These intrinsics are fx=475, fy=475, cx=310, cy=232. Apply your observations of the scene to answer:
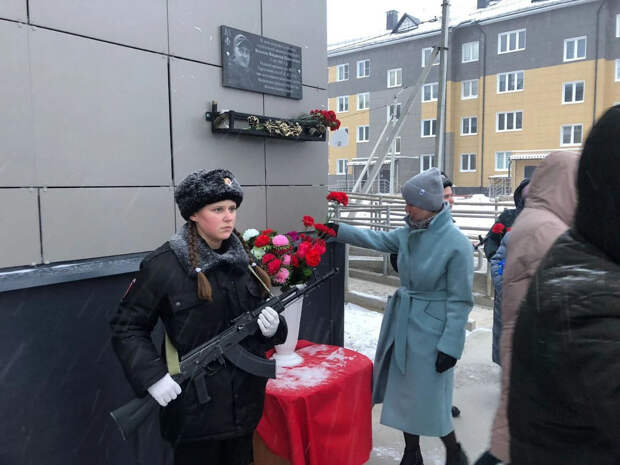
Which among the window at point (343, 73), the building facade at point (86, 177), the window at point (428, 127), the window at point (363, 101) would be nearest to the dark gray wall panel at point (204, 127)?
the building facade at point (86, 177)

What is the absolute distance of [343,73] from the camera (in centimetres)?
3284

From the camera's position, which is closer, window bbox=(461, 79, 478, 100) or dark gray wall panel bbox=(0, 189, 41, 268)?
dark gray wall panel bbox=(0, 189, 41, 268)

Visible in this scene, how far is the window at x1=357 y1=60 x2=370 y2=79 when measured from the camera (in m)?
31.4

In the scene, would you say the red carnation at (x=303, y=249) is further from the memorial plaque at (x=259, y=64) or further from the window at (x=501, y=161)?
the window at (x=501, y=161)

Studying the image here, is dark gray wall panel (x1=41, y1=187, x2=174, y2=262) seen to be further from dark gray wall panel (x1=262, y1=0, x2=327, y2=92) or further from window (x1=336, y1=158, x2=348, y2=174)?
window (x1=336, y1=158, x2=348, y2=174)

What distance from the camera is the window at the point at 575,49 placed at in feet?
80.1

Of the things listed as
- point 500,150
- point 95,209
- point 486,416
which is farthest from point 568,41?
point 95,209

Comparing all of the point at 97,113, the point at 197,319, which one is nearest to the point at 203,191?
the point at 197,319

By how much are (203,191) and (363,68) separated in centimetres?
3188

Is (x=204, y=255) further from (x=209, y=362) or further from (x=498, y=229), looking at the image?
(x=498, y=229)

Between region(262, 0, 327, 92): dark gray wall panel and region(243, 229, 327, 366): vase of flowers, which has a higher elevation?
region(262, 0, 327, 92): dark gray wall panel

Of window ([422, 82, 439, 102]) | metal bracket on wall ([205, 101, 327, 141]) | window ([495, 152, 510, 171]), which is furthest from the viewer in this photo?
window ([422, 82, 439, 102])

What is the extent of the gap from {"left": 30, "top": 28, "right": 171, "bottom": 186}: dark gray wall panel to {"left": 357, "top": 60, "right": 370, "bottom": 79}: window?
100 feet

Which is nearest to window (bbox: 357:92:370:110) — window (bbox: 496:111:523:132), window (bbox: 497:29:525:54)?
window (bbox: 497:29:525:54)
